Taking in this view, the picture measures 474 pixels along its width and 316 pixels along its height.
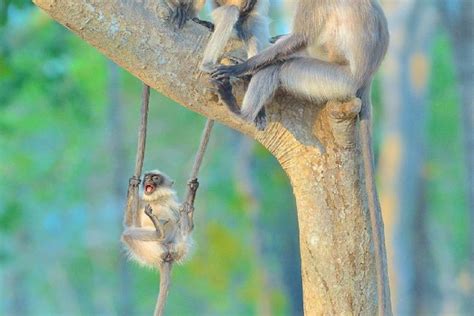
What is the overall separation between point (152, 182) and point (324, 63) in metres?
1.15

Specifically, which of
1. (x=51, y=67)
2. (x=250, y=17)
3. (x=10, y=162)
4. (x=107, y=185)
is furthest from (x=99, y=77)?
(x=250, y=17)

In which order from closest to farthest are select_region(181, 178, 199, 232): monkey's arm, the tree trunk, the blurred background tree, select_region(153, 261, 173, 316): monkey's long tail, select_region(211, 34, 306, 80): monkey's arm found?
select_region(153, 261, 173, 316): monkey's long tail → select_region(211, 34, 306, 80): monkey's arm → select_region(181, 178, 199, 232): monkey's arm → the blurred background tree → the tree trunk

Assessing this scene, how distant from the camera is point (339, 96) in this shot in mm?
4770

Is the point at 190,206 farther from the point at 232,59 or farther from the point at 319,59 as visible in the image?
the point at 319,59

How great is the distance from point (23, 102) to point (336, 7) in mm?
15767

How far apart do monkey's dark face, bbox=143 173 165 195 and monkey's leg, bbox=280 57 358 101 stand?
1047 mm

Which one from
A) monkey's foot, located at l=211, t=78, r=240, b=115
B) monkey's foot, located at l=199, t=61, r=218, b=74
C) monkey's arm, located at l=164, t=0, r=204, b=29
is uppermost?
monkey's arm, located at l=164, t=0, r=204, b=29

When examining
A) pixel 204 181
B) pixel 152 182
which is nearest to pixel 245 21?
pixel 152 182

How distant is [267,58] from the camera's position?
4836 millimetres

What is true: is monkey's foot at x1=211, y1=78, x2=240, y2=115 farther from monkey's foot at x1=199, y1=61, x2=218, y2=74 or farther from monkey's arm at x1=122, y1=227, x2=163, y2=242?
monkey's arm at x1=122, y1=227, x2=163, y2=242

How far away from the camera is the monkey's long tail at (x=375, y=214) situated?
4285 mm

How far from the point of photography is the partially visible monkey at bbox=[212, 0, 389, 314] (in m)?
4.59

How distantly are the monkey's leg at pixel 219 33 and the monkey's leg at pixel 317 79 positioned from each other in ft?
0.97

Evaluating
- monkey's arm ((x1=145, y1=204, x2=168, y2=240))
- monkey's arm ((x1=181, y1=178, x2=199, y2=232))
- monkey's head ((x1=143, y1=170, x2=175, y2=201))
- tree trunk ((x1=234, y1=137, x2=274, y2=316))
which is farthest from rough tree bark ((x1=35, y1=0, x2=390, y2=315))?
tree trunk ((x1=234, y1=137, x2=274, y2=316))
